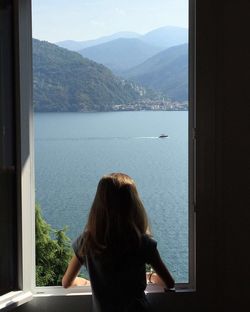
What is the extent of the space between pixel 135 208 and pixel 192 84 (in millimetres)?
685

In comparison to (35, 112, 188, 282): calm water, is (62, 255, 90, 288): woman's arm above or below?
below

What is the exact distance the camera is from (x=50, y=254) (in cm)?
249

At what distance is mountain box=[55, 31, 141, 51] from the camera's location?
2459 mm

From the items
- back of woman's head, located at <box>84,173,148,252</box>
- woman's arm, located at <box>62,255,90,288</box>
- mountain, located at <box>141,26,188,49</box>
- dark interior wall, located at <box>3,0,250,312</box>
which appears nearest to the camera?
back of woman's head, located at <box>84,173,148,252</box>

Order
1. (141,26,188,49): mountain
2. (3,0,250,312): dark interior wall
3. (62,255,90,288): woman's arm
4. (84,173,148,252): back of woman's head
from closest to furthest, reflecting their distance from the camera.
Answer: (84,173,148,252): back of woman's head
(62,255,90,288): woman's arm
(3,0,250,312): dark interior wall
(141,26,188,49): mountain

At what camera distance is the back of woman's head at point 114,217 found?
2.07 m

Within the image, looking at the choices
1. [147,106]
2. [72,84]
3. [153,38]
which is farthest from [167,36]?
[72,84]

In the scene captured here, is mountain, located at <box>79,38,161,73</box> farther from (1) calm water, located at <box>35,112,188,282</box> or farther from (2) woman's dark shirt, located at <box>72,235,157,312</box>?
(2) woman's dark shirt, located at <box>72,235,157,312</box>

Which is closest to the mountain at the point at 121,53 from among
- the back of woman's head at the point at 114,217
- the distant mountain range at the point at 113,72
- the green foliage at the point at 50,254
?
the distant mountain range at the point at 113,72

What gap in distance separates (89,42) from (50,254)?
102cm

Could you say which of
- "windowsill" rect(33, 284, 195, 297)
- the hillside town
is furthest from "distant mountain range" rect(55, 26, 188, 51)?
"windowsill" rect(33, 284, 195, 297)

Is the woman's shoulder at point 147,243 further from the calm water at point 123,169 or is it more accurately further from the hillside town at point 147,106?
the hillside town at point 147,106

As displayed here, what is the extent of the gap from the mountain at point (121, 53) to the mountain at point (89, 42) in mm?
16
